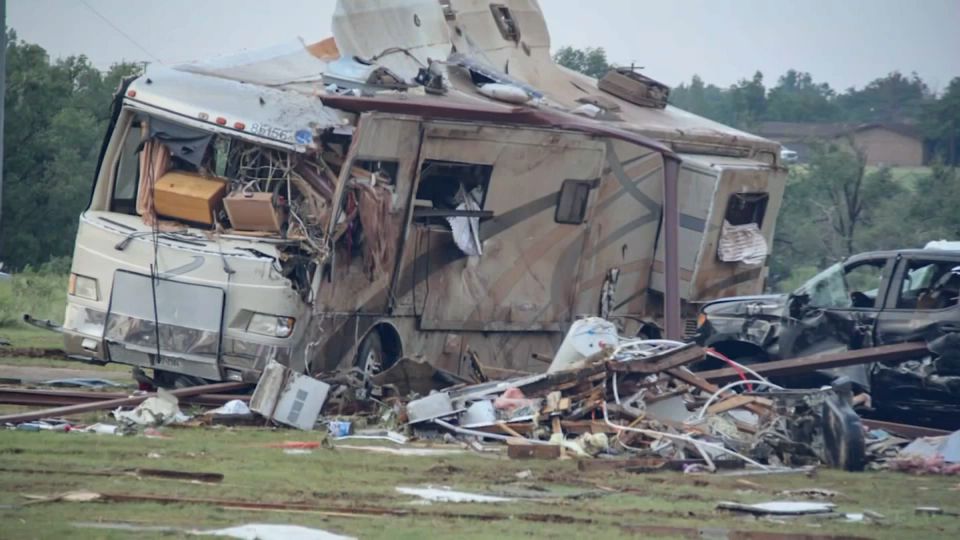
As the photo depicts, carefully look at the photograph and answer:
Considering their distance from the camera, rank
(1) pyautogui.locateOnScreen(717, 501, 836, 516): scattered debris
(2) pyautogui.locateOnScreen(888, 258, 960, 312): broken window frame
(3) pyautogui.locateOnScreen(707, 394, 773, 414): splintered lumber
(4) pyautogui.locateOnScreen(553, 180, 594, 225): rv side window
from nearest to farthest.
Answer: (1) pyautogui.locateOnScreen(717, 501, 836, 516): scattered debris → (3) pyautogui.locateOnScreen(707, 394, 773, 414): splintered lumber → (2) pyautogui.locateOnScreen(888, 258, 960, 312): broken window frame → (4) pyautogui.locateOnScreen(553, 180, 594, 225): rv side window

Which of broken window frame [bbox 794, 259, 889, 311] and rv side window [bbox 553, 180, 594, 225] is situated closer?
broken window frame [bbox 794, 259, 889, 311]

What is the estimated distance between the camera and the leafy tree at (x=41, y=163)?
34.5 m

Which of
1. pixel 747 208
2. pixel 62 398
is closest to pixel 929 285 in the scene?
pixel 747 208

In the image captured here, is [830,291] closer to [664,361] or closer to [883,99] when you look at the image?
[664,361]

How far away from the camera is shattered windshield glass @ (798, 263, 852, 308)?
17.0 meters

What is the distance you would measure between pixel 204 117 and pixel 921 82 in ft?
203

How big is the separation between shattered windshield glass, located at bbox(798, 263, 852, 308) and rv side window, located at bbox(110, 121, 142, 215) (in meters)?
6.79

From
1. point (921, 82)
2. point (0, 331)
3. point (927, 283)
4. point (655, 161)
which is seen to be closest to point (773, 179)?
point (655, 161)

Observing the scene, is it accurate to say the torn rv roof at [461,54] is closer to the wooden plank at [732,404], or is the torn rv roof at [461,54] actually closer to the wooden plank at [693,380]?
the wooden plank at [693,380]

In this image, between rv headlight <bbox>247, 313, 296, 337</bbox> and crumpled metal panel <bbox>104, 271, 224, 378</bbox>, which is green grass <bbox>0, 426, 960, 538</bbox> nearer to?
rv headlight <bbox>247, 313, 296, 337</bbox>

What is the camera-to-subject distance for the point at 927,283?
16312 mm

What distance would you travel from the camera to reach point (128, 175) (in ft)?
55.7

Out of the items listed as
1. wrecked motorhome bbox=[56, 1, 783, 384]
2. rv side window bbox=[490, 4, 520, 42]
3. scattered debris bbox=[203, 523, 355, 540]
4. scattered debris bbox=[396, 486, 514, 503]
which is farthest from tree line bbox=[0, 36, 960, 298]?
scattered debris bbox=[203, 523, 355, 540]

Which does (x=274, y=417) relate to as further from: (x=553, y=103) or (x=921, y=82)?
(x=921, y=82)
